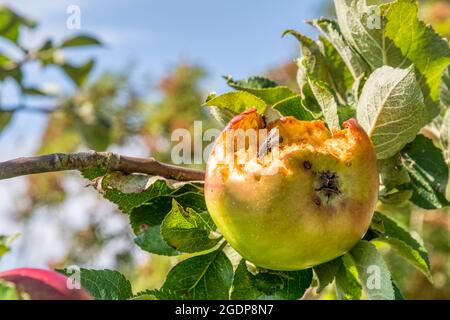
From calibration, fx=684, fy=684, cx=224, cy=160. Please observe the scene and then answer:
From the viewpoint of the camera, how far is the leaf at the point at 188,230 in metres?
0.57

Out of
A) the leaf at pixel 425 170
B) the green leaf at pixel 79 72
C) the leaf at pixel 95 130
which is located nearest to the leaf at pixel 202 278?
the leaf at pixel 425 170

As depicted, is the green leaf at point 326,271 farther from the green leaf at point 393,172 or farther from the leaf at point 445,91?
the leaf at point 445,91

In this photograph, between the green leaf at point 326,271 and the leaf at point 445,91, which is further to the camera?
the leaf at point 445,91

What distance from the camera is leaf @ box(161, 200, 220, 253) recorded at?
0.57 m

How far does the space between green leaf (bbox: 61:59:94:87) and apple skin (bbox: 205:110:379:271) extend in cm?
139

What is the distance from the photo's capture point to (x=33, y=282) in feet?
1.64

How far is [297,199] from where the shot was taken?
19.9 inches

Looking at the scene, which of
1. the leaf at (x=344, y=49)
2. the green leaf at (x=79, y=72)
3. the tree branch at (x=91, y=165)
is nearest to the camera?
the tree branch at (x=91, y=165)

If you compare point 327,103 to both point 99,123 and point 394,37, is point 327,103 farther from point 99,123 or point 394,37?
point 99,123

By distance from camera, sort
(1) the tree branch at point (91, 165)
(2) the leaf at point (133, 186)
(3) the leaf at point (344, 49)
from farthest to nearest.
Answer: (3) the leaf at point (344, 49) < (2) the leaf at point (133, 186) < (1) the tree branch at point (91, 165)

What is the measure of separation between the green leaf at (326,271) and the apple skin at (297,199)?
0.16ft

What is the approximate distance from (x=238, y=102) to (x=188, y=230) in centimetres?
12
